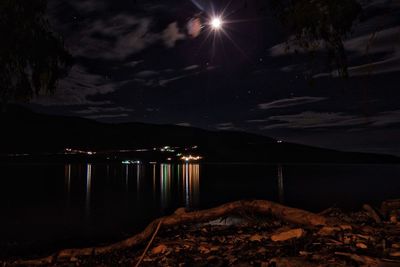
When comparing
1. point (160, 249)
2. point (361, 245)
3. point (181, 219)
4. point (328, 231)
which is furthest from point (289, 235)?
point (181, 219)

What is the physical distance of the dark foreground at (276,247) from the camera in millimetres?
5441

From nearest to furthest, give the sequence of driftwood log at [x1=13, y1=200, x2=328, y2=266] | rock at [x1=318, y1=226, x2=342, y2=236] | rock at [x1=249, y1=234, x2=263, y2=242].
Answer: rock at [x1=318, y1=226, x2=342, y2=236] < rock at [x1=249, y1=234, x2=263, y2=242] < driftwood log at [x1=13, y1=200, x2=328, y2=266]

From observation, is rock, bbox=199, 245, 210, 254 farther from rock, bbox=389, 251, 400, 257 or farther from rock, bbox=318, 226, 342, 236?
rock, bbox=389, 251, 400, 257

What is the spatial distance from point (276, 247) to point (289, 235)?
27.8 inches

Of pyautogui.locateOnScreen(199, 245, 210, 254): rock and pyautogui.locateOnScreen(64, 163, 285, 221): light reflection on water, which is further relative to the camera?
pyautogui.locateOnScreen(64, 163, 285, 221): light reflection on water

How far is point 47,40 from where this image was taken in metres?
9.14

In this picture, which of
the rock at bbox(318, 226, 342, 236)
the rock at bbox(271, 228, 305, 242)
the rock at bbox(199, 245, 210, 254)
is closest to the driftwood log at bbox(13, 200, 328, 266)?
the rock at bbox(318, 226, 342, 236)

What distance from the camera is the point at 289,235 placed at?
23.2 ft

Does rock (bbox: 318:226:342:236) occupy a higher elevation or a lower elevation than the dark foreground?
higher

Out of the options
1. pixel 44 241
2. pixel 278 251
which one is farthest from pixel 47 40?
pixel 44 241

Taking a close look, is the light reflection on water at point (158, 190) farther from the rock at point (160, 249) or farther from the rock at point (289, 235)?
the rock at point (289, 235)

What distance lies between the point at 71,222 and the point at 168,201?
700 inches

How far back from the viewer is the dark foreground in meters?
5.44

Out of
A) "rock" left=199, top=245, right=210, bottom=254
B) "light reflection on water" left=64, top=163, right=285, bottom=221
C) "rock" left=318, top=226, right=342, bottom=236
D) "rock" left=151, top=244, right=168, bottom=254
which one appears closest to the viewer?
"rock" left=318, top=226, right=342, bottom=236
